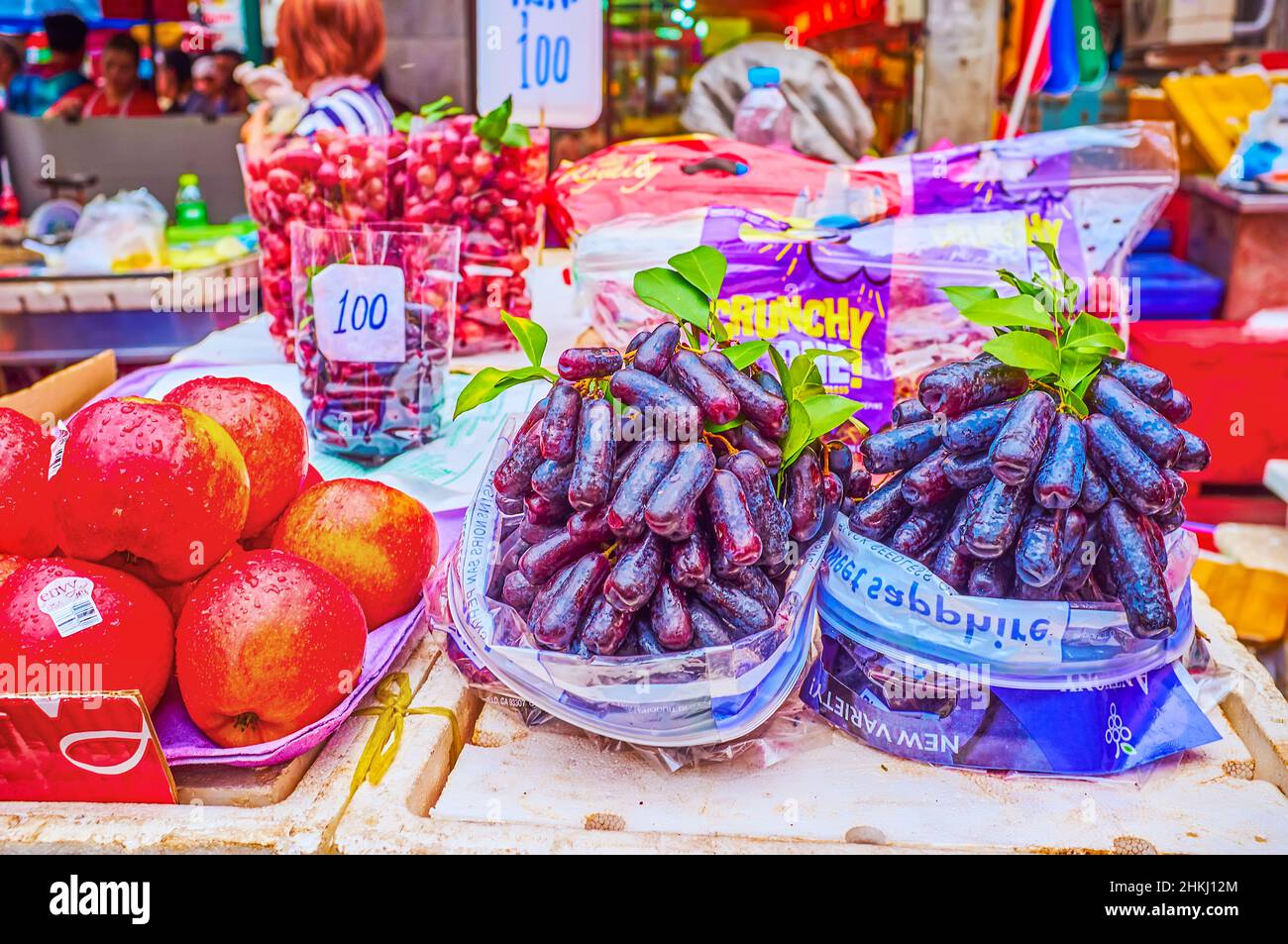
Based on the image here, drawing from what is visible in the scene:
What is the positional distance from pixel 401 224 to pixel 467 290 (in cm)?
28

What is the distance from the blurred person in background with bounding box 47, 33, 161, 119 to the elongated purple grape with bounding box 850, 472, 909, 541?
6.10 metres

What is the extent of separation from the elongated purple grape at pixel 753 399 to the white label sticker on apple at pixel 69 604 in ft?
2.09

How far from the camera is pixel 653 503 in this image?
89 cm

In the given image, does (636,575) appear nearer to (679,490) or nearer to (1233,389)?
(679,490)

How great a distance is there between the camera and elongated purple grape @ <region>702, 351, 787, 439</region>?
992mm

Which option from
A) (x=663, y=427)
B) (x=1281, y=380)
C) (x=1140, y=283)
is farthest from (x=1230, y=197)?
(x=663, y=427)

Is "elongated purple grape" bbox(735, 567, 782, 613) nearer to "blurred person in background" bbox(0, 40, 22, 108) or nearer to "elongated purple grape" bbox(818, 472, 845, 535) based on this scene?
"elongated purple grape" bbox(818, 472, 845, 535)

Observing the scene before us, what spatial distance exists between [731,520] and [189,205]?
448 cm

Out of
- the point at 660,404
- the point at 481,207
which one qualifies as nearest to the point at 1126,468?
the point at 660,404

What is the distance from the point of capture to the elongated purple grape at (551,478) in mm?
981

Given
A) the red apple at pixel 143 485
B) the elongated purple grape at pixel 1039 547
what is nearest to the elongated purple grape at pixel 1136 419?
the elongated purple grape at pixel 1039 547

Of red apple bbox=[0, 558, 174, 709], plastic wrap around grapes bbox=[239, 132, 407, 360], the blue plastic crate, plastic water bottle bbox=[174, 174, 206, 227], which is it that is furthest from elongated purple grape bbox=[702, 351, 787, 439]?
plastic water bottle bbox=[174, 174, 206, 227]

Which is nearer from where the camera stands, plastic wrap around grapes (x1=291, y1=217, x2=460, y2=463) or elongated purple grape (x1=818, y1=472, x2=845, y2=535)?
elongated purple grape (x1=818, y1=472, x2=845, y2=535)

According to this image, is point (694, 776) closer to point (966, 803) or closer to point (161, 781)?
point (966, 803)
